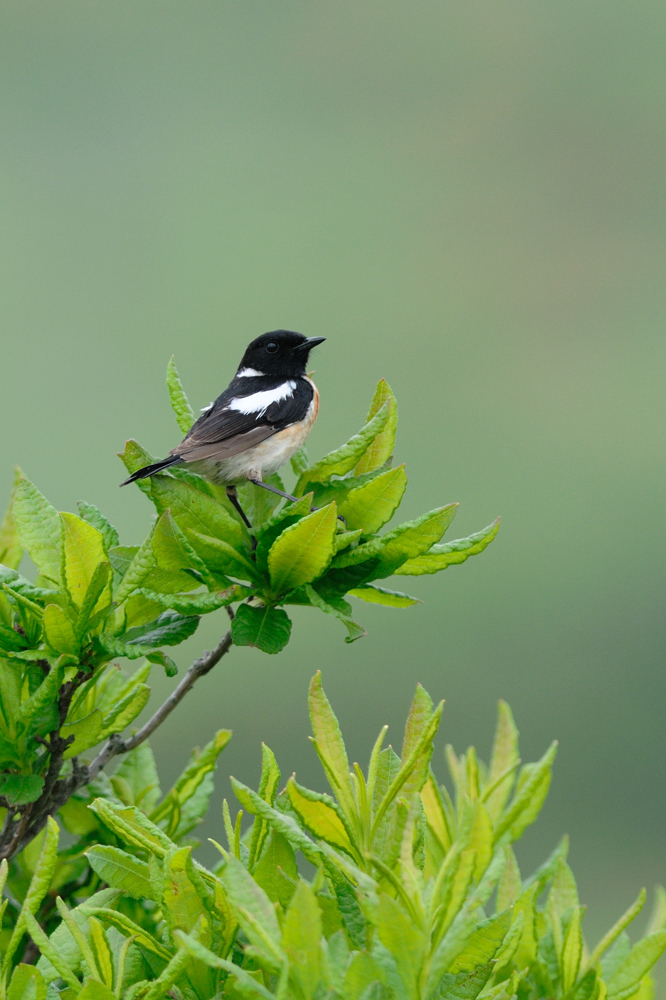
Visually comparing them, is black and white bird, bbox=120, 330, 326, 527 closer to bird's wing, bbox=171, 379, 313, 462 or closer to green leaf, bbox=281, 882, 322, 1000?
bird's wing, bbox=171, 379, 313, 462

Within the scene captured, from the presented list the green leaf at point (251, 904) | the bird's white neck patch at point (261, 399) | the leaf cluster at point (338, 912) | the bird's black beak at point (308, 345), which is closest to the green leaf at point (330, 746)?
the leaf cluster at point (338, 912)

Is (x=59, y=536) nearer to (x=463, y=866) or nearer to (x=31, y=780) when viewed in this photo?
(x=31, y=780)

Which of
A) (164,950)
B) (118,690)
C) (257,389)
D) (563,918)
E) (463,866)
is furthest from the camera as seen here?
(257,389)

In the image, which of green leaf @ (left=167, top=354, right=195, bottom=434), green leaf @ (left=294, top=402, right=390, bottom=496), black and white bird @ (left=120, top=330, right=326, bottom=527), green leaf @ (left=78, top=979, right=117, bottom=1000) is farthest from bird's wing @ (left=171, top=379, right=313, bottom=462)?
green leaf @ (left=78, top=979, right=117, bottom=1000)

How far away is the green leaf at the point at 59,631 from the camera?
2.25 feet

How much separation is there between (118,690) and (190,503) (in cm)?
22

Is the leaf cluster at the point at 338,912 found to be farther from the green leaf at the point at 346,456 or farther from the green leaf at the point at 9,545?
the green leaf at the point at 9,545

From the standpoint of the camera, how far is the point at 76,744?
764mm

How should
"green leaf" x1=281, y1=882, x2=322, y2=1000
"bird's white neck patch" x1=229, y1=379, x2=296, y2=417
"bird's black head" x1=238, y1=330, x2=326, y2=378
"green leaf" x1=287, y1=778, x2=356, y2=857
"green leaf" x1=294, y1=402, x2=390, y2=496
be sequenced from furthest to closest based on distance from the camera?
"bird's black head" x1=238, y1=330, x2=326, y2=378, "bird's white neck patch" x1=229, y1=379, x2=296, y2=417, "green leaf" x1=294, y1=402, x2=390, y2=496, "green leaf" x1=287, y1=778, x2=356, y2=857, "green leaf" x1=281, y1=882, x2=322, y2=1000

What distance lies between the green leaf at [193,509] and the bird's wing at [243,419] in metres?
0.42

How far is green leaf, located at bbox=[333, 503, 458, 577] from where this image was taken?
70 cm

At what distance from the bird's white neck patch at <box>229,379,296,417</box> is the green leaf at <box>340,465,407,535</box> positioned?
72cm

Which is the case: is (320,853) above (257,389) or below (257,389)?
below

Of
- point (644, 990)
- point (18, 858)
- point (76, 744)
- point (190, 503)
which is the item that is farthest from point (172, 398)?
point (644, 990)
